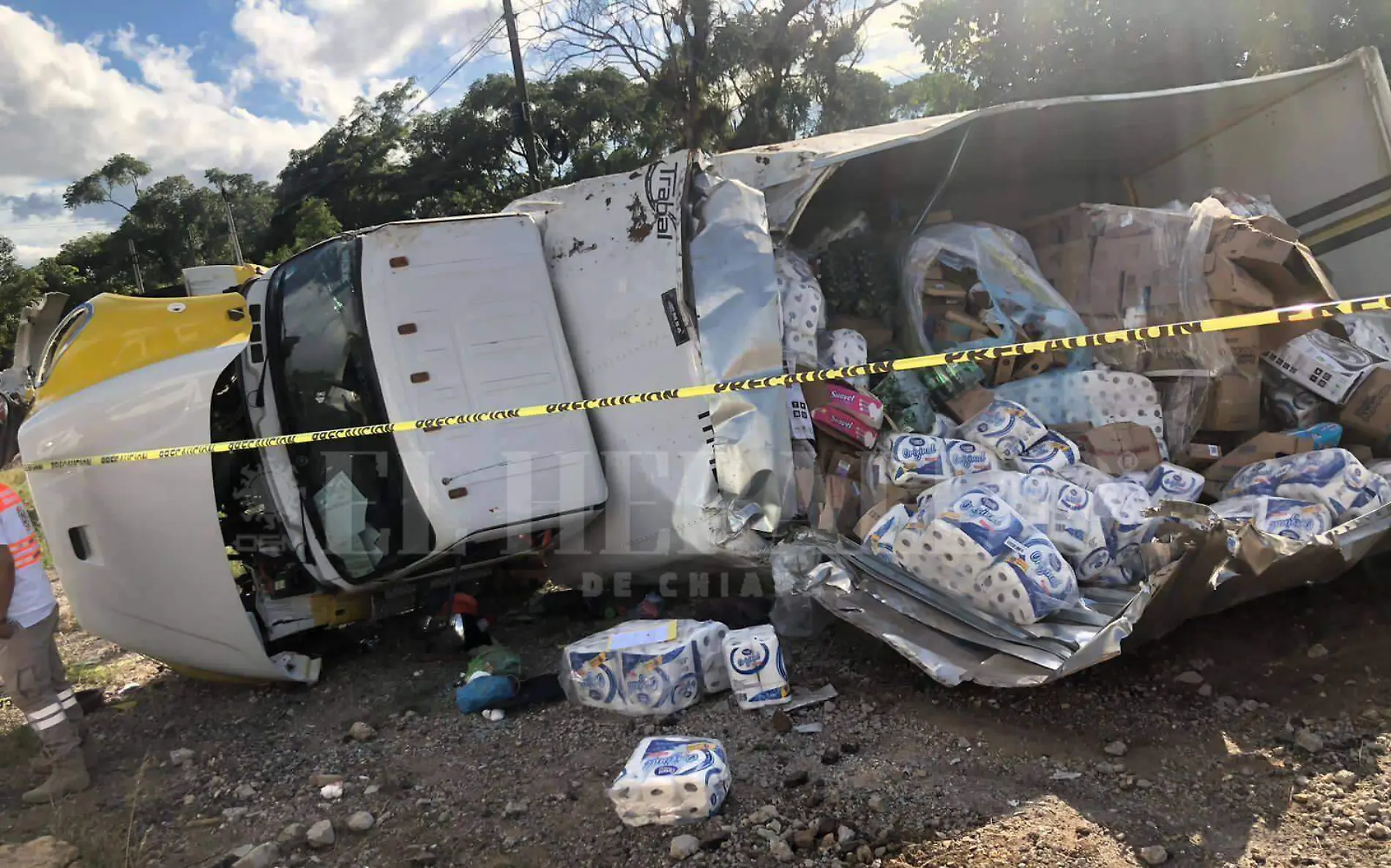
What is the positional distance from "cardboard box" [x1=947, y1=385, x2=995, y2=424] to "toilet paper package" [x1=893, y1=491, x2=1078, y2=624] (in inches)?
45.4

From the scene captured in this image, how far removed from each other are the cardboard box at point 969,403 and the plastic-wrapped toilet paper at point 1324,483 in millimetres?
1051

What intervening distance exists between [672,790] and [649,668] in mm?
705

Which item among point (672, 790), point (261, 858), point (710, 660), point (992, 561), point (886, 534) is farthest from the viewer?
point (886, 534)

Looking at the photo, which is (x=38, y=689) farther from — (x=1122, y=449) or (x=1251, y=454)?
(x=1251, y=454)

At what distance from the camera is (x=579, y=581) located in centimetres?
411

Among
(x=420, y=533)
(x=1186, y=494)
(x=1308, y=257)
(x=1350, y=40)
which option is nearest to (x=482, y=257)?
(x=420, y=533)

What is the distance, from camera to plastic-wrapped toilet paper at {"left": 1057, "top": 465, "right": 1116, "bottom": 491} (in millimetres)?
3688

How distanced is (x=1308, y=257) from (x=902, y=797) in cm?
363

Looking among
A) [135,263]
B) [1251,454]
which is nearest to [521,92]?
[1251,454]

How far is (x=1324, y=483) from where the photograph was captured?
11.0 feet

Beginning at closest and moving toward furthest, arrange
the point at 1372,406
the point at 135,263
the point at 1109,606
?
the point at 1109,606, the point at 1372,406, the point at 135,263

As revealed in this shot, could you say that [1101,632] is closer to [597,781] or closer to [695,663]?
[695,663]

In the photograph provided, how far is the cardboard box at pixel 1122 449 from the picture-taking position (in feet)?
13.0

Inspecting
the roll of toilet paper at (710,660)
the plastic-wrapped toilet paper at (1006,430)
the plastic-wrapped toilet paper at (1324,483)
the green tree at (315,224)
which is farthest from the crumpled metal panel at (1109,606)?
the green tree at (315,224)
